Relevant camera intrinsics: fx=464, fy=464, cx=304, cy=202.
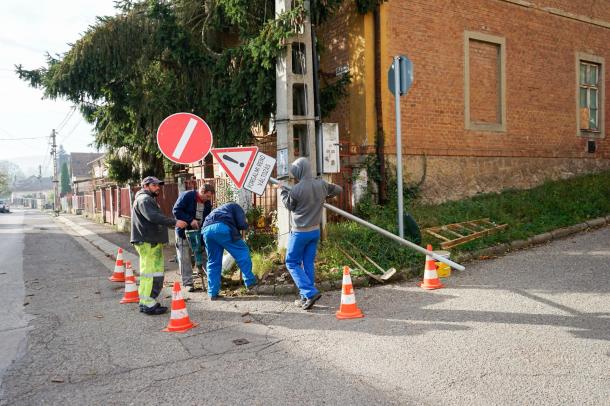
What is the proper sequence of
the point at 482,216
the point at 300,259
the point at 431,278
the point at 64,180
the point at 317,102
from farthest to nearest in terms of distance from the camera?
the point at 64,180 < the point at 482,216 < the point at 317,102 < the point at 431,278 < the point at 300,259

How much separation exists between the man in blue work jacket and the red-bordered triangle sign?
3.32 ft

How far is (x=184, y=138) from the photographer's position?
636cm

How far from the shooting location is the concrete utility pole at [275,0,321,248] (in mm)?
7629

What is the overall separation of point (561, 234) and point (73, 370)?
8.61m

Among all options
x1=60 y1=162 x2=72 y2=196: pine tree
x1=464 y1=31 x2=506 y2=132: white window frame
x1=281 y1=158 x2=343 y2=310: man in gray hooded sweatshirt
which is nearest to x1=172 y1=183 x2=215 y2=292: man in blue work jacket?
x1=281 y1=158 x2=343 y2=310: man in gray hooded sweatshirt

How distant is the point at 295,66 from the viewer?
8.12 m

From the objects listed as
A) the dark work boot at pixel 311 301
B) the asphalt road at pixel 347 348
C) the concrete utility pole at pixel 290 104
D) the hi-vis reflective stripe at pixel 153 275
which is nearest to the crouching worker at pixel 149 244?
the hi-vis reflective stripe at pixel 153 275

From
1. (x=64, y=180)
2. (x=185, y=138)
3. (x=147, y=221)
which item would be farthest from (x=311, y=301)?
(x=64, y=180)

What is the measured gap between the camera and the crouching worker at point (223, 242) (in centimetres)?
645

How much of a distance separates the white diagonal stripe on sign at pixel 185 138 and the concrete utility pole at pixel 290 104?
1.74 metres

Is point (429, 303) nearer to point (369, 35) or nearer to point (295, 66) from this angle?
point (295, 66)

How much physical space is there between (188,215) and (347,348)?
3.82 meters

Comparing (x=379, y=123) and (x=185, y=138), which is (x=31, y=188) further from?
(x=185, y=138)

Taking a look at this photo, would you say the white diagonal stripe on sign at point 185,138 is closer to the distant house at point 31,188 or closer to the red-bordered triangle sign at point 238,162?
the red-bordered triangle sign at point 238,162
